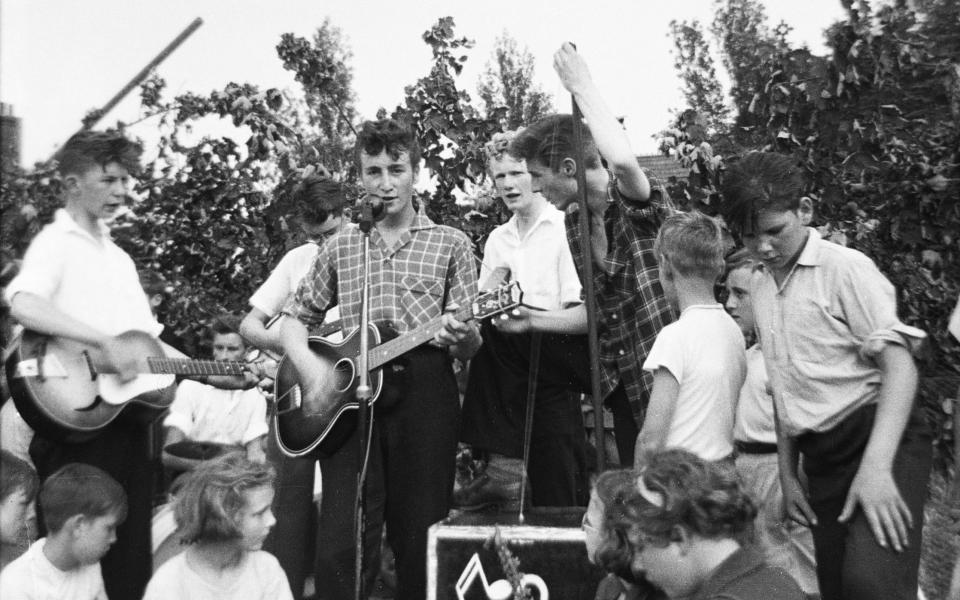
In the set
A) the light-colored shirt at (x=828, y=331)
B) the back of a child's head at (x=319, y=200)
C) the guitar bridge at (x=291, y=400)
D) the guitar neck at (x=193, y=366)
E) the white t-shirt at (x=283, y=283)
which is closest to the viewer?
the light-colored shirt at (x=828, y=331)

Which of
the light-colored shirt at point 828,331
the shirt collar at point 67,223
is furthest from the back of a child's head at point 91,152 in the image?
the light-colored shirt at point 828,331

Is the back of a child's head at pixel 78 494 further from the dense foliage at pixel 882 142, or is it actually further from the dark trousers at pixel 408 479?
the dense foliage at pixel 882 142

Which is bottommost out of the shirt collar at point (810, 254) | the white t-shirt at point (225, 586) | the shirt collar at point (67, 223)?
the white t-shirt at point (225, 586)

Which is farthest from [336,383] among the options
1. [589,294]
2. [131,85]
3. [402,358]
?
[131,85]

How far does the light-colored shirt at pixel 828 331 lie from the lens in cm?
298

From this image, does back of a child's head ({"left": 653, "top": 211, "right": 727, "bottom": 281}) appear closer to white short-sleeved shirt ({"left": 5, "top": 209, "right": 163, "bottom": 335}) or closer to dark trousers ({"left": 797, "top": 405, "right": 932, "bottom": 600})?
dark trousers ({"left": 797, "top": 405, "right": 932, "bottom": 600})

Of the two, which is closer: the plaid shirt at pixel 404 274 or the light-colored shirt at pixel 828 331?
the light-colored shirt at pixel 828 331

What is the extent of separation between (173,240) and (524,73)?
1883mm

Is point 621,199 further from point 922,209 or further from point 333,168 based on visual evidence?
point 333,168

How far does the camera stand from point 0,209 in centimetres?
334

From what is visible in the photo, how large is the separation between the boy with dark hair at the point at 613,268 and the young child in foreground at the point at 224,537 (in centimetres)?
98

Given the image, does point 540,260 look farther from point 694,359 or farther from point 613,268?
point 694,359

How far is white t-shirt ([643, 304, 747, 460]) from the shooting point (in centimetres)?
327

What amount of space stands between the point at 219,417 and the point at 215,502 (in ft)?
5.12
